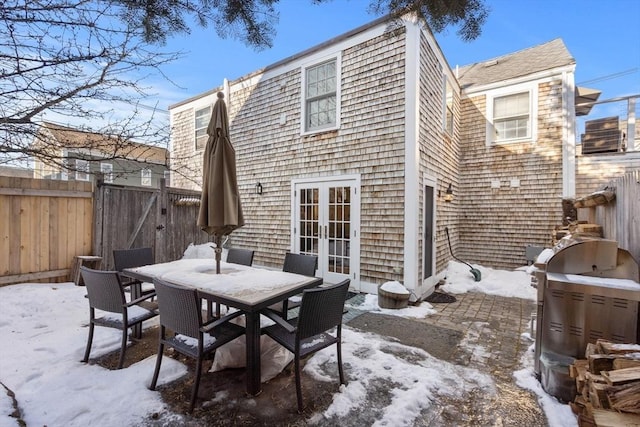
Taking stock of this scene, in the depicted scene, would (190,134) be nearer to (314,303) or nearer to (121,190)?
(121,190)

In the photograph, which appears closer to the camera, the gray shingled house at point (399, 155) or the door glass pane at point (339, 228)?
the gray shingled house at point (399, 155)

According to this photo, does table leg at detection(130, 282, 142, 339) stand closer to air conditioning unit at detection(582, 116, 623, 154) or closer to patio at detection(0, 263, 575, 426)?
patio at detection(0, 263, 575, 426)

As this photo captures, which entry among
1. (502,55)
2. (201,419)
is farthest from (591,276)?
(502,55)

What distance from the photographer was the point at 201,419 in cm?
214

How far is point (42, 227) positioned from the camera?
203 inches

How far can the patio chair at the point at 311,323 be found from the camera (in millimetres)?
2248

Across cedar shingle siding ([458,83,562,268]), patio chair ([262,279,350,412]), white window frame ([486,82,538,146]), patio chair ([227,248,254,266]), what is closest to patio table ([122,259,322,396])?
patio chair ([262,279,350,412])

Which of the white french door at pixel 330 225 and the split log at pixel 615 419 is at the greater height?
the white french door at pixel 330 225

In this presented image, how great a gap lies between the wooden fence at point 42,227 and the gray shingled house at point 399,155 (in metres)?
2.01

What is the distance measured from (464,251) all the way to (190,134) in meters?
8.66

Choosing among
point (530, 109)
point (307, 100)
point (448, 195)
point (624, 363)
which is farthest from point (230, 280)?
point (530, 109)

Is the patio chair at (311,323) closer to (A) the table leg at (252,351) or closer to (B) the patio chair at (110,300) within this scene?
(A) the table leg at (252,351)

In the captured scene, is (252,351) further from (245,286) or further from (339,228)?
(339,228)

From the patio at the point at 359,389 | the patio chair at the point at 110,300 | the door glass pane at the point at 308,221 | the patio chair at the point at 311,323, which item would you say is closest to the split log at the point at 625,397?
the patio at the point at 359,389
